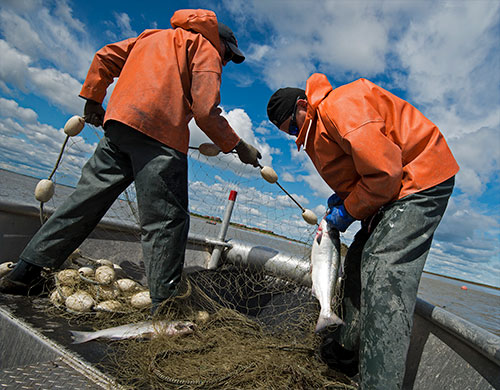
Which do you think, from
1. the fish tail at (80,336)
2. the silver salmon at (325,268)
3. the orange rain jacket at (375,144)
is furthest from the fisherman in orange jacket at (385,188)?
the fish tail at (80,336)

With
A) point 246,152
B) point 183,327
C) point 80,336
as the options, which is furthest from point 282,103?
point 80,336

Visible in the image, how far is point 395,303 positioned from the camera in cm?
→ 169

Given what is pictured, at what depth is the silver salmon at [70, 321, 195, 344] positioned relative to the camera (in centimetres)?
203

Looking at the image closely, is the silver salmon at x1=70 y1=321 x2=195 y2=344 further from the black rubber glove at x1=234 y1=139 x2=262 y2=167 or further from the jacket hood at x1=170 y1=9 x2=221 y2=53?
the jacket hood at x1=170 y1=9 x2=221 y2=53

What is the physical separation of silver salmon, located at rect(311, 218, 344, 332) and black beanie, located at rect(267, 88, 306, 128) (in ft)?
3.01

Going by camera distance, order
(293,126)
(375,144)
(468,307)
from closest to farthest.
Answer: (375,144) → (293,126) → (468,307)

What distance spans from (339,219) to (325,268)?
39 centimetres

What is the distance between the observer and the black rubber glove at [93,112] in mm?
3014

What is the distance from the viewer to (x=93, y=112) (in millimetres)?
3053

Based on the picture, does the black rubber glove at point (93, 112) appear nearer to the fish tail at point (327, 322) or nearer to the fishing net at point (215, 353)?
the fishing net at point (215, 353)

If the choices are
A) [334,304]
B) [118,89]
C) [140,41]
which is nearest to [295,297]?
[334,304]

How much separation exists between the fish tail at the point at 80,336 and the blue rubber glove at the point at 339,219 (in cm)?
188

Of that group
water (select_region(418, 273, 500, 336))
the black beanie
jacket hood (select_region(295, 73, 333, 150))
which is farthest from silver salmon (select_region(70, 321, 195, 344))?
water (select_region(418, 273, 500, 336))

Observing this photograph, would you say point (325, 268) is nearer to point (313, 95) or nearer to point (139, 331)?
point (313, 95)
